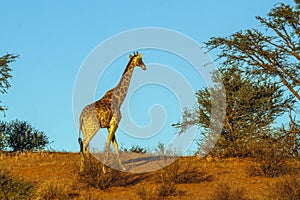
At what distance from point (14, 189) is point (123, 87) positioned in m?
4.69

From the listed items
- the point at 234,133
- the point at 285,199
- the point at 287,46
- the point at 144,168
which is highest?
the point at 287,46

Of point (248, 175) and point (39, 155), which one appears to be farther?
point (39, 155)

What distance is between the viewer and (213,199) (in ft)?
50.8

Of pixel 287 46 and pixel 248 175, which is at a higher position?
pixel 287 46

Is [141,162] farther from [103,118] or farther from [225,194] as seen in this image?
[225,194]

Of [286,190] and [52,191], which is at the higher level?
[52,191]

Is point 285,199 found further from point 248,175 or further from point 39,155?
point 39,155

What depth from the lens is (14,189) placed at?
52.3ft

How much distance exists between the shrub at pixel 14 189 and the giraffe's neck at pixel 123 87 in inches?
149

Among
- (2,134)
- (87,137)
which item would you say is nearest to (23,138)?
(2,134)

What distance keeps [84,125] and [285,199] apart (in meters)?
6.28

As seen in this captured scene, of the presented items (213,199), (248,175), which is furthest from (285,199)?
(248,175)

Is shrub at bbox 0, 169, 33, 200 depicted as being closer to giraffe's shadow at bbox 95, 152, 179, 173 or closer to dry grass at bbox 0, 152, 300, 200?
dry grass at bbox 0, 152, 300, 200

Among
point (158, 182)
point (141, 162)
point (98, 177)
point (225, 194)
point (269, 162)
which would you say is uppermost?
point (141, 162)
